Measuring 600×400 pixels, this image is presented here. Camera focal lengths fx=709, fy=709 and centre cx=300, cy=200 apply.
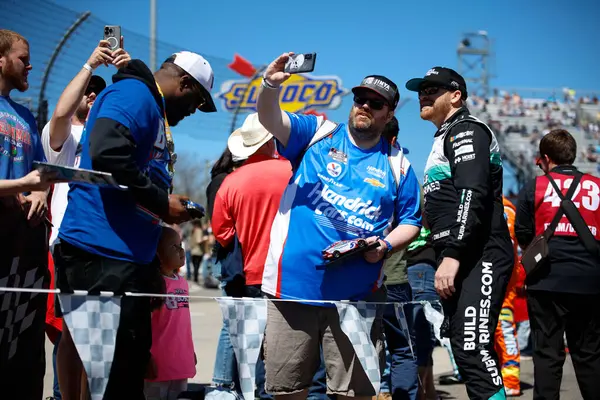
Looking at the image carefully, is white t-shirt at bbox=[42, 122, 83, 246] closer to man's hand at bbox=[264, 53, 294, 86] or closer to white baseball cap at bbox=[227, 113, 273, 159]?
white baseball cap at bbox=[227, 113, 273, 159]

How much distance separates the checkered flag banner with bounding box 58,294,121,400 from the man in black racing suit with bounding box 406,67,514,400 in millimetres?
1883

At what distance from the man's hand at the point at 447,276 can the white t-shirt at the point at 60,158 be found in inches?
88.3

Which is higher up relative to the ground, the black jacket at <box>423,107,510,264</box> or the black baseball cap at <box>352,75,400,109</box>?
the black baseball cap at <box>352,75,400,109</box>

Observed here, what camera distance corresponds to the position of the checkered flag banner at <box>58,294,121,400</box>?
323 centimetres

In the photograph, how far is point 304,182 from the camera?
413cm

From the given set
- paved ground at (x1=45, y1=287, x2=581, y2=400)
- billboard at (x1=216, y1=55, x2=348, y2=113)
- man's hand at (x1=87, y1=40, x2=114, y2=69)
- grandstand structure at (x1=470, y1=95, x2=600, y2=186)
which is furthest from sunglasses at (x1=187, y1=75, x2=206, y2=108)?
grandstand structure at (x1=470, y1=95, x2=600, y2=186)

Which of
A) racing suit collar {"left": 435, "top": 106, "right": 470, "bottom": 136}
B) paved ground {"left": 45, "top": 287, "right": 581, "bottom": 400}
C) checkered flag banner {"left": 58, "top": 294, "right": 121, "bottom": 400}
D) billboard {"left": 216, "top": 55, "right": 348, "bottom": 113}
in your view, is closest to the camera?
checkered flag banner {"left": 58, "top": 294, "right": 121, "bottom": 400}

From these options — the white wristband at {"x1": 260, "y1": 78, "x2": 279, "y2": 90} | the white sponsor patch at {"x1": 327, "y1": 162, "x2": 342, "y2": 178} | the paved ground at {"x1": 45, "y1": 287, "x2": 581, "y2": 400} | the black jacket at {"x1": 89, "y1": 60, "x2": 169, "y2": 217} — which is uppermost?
the white wristband at {"x1": 260, "y1": 78, "x2": 279, "y2": 90}

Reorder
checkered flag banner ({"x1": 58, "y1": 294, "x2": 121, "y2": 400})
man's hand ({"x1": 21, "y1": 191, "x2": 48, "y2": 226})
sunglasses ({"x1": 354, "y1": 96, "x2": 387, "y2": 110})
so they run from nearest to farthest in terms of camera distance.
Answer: checkered flag banner ({"x1": 58, "y1": 294, "x2": 121, "y2": 400}), man's hand ({"x1": 21, "y1": 191, "x2": 48, "y2": 226}), sunglasses ({"x1": 354, "y1": 96, "x2": 387, "y2": 110})

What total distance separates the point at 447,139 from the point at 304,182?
92 centimetres

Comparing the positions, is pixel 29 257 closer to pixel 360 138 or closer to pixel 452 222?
pixel 360 138

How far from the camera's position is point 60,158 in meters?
A: 4.45

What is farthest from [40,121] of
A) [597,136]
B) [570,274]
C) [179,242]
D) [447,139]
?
[597,136]

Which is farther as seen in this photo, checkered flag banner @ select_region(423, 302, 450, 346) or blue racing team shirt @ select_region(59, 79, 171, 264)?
checkered flag banner @ select_region(423, 302, 450, 346)
